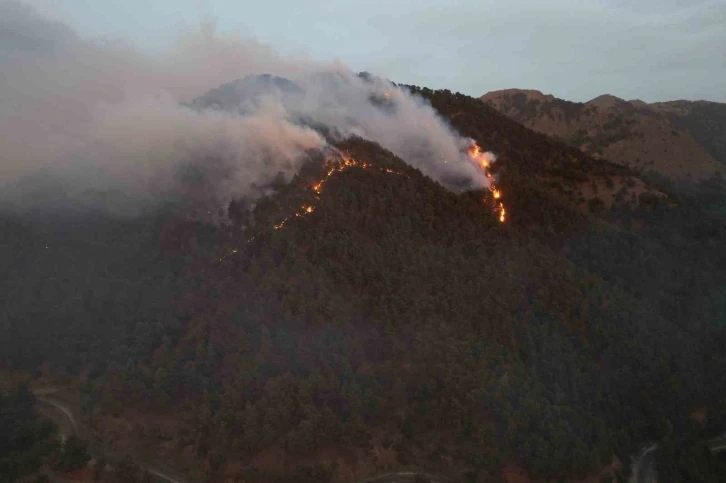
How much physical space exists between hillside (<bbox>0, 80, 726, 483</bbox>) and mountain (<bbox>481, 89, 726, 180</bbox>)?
2823 centimetres

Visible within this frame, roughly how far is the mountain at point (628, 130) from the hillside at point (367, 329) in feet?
92.6

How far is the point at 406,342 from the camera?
2136 centimetres

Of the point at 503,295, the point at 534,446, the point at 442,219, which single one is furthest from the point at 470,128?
the point at 534,446

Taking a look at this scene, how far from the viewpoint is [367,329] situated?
21.6 meters

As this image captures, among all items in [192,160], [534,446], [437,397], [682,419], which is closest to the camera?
[534,446]

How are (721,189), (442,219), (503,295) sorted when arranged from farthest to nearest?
(721,189)
(442,219)
(503,295)

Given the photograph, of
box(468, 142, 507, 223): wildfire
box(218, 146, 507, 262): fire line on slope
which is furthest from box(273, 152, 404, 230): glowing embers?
box(468, 142, 507, 223): wildfire

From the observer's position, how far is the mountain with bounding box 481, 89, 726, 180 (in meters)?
60.9

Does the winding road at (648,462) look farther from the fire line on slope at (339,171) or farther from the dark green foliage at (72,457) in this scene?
the dark green foliage at (72,457)

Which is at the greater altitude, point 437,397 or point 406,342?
point 406,342

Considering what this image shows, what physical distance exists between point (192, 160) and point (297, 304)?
12.3m

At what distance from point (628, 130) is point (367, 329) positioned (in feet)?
193

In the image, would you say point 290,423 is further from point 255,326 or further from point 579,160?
point 579,160

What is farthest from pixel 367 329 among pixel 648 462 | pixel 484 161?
pixel 484 161
